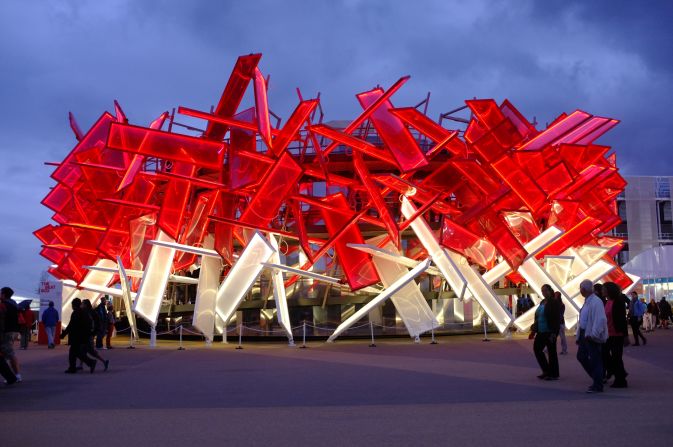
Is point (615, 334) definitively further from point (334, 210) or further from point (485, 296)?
point (334, 210)

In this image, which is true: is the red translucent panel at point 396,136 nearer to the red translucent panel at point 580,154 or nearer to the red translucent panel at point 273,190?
the red translucent panel at point 273,190

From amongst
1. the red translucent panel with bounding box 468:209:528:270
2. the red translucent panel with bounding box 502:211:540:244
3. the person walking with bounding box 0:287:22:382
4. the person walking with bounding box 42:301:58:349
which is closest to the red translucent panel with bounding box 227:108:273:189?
the red translucent panel with bounding box 468:209:528:270

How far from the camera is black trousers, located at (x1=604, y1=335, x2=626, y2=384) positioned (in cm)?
1127

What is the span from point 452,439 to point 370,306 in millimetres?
14739

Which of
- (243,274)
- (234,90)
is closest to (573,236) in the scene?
(243,274)

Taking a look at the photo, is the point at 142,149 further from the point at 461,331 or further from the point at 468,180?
the point at 461,331

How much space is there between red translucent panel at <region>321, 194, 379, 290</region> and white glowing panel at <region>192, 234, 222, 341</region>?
151 inches

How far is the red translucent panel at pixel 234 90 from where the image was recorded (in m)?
21.6

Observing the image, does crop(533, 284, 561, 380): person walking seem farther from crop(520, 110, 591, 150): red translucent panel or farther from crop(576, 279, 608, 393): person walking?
crop(520, 110, 591, 150): red translucent panel

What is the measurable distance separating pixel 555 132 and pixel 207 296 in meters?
12.2

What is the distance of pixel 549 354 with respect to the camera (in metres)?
12.5

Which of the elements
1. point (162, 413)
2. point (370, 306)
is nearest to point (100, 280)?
point (370, 306)

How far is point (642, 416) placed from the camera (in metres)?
8.37

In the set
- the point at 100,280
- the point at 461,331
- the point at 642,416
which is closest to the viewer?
the point at 642,416
